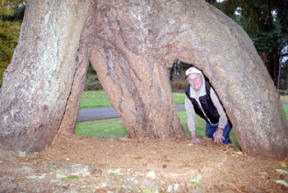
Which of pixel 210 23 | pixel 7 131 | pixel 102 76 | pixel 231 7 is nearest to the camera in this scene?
pixel 7 131

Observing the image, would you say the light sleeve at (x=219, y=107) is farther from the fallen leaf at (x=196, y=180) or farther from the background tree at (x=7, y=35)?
the background tree at (x=7, y=35)

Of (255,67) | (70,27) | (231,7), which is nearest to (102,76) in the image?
(70,27)

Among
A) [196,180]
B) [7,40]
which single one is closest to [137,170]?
[196,180]

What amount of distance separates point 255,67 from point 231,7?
4337 mm

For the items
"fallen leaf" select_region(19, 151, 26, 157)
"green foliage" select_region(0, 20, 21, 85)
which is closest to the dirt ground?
"fallen leaf" select_region(19, 151, 26, 157)

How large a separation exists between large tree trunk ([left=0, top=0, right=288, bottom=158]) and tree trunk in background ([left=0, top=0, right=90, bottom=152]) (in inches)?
0.5

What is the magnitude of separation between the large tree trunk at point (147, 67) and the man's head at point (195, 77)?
454mm

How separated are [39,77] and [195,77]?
2.40 meters

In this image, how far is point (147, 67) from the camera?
3.75 metres

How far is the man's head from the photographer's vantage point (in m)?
4.09

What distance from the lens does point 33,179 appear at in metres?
2.33

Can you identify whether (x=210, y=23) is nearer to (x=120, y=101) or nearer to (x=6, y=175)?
(x=120, y=101)

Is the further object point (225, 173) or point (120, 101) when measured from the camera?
point (120, 101)

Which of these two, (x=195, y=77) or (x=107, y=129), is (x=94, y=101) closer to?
(x=107, y=129)
